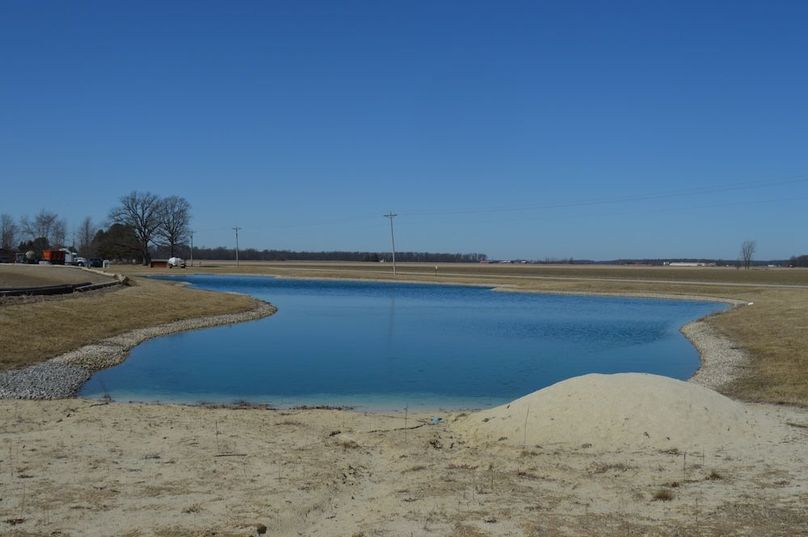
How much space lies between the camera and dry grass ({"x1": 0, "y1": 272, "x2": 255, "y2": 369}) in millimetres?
24094

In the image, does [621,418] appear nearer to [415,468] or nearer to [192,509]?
[415,468]

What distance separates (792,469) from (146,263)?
13973 cm

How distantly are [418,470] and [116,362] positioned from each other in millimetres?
17538

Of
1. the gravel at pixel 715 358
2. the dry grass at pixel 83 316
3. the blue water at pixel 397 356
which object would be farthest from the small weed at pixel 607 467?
the dry grass at pixel 83 316

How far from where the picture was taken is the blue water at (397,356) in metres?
20.0

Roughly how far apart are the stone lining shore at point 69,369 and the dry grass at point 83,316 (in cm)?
53

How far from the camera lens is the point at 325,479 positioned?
10.2 meters

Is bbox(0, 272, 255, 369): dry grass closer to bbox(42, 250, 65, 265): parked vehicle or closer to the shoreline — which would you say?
the shoreline

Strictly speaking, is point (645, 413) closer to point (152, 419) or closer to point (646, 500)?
point (646, 500)

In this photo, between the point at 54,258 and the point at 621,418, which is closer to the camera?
the point at 621,418

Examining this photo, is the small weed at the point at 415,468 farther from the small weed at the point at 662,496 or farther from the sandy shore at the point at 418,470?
the small weed at the point at 662,496

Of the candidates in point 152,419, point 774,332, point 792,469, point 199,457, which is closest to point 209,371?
point 152,419

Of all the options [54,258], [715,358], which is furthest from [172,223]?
[715,358]

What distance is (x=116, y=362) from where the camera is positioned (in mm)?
24906
